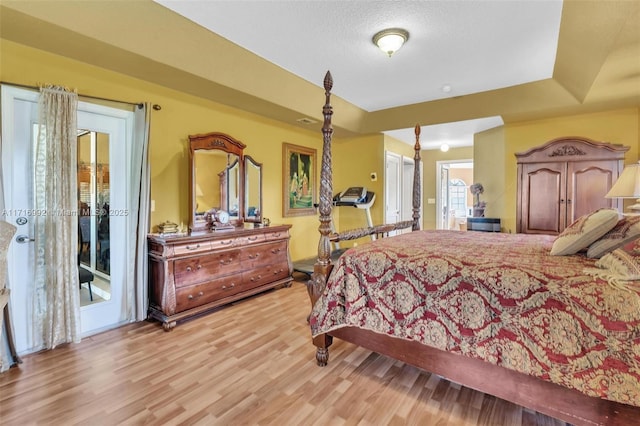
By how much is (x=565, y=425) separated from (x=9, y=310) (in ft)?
12.5

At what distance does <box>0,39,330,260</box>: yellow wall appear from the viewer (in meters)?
2.51

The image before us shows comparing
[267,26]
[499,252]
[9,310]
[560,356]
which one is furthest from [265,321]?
[267,26]

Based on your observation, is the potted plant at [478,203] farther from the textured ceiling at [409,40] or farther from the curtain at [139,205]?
the curtain at [139,205]

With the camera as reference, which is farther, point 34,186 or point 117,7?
point 34,186

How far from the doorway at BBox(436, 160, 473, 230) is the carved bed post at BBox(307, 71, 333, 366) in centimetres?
532

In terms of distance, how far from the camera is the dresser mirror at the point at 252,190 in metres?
4.23

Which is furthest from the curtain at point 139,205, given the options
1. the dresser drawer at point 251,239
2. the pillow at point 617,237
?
the pillow at point 617,237

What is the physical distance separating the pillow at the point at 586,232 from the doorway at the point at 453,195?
5.07 m

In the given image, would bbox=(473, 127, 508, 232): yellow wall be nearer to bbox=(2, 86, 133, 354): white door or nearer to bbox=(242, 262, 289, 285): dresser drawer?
bbox=(242, 262, 289, 285): dresser drawer

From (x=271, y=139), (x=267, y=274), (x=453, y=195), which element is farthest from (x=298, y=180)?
(x=453, y=195)

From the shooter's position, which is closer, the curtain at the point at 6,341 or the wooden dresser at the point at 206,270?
the curtain at the point at 6,341

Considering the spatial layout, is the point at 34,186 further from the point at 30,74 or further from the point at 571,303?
the point at 571,303

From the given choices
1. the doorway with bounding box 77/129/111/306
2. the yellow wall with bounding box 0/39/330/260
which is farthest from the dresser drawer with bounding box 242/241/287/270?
the doorway with bounding box 77/129/111/306

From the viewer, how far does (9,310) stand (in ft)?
7.60
